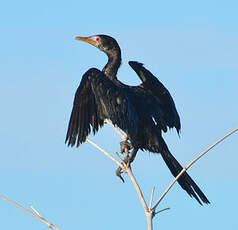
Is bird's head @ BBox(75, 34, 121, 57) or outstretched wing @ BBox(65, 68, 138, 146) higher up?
bird's head @ BBox(75, 34, 121, 57)

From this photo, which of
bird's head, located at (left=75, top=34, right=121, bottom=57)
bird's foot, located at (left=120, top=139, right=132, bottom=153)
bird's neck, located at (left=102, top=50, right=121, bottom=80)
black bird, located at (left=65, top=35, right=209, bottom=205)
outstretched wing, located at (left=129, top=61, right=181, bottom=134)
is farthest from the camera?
bird's head, located at (left=75, top=34, right=121, bottom=57)

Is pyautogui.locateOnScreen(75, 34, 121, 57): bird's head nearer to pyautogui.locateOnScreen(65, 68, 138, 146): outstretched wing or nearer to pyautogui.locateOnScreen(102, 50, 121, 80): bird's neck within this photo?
pyautogui.locateOnScreen(102, 50, 121, 80): bird's neck

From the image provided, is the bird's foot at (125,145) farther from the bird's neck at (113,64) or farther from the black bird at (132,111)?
the bird's neck at (113,64)

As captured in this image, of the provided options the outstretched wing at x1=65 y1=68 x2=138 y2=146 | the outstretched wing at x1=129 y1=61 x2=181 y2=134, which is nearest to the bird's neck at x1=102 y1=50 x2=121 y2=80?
the outstretched wing at x1=129 y1=61 x2=181 y2=134

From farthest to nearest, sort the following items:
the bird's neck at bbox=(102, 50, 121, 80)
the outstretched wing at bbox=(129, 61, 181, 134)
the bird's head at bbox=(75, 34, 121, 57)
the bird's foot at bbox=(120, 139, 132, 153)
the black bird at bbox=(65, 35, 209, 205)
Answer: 1. the bird's head at bbox=(75, 34, 121, 57)
2. the bird's neck at bbox=(102, 50, 121, 80)
3. the outstretched wing at bbox=(129, 61, 181, 134)
4. the bird's foot at bbox=(120, 139, 132, 153)
5. the black bird at bbox=(65, 35, 209, 205)

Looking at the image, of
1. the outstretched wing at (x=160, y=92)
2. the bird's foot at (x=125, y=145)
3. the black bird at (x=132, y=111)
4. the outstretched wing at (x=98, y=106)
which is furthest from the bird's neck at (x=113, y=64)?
the bird's foot at (x=125, y=145)

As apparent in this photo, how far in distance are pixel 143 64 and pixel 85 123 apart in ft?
5.43

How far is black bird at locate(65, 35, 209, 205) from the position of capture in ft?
20.7

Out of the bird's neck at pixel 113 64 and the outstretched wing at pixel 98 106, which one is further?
the bird's neck at pixel 113 64

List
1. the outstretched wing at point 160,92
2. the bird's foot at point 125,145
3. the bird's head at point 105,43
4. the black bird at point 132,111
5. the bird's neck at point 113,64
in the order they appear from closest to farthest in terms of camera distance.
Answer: the black bird at point 132,111, the bird's foot at point 125,145, the outstretched wing at point 160,92, the bird's neck at point 113,64, the bird's head at point 105,43

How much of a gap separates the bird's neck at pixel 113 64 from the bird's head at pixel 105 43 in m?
0.03

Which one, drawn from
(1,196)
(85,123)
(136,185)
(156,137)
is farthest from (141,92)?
(1,196)

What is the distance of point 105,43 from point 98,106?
1.56m

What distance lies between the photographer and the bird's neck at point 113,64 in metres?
7.46
